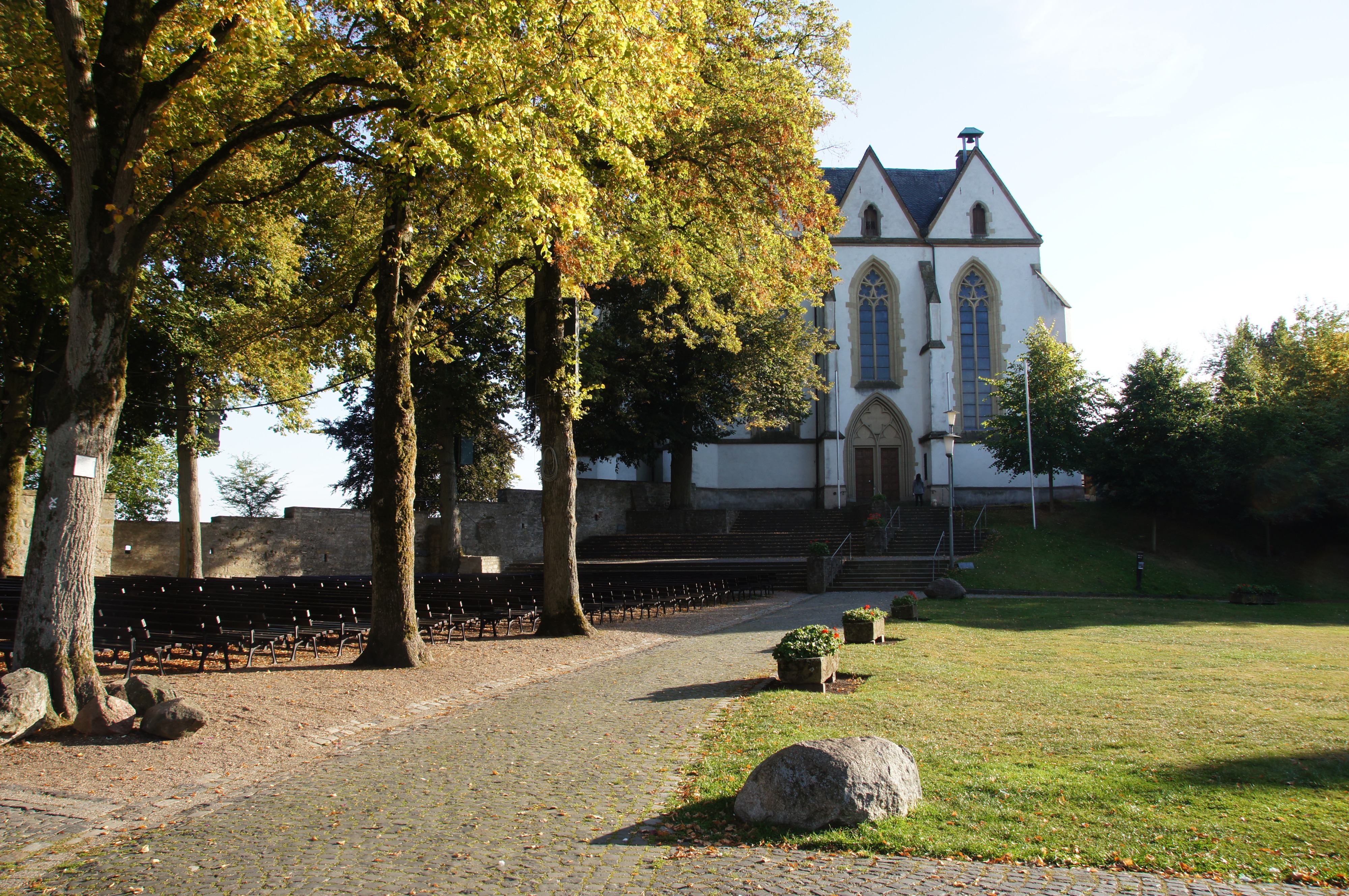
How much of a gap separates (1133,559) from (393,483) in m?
26.3

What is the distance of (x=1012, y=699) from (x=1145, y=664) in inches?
139

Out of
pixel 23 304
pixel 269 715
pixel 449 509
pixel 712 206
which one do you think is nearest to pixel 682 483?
pixel 449 509

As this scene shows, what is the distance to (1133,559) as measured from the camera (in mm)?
29219

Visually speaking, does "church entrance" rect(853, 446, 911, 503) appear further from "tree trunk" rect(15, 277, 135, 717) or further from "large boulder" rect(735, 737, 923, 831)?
"large boulder" rect(735, 737, 923, 831)

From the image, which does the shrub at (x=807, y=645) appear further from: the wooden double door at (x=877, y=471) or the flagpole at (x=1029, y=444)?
the wooden double door at (x=877, y=471)

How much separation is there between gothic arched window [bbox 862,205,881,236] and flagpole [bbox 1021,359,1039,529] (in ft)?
37.1

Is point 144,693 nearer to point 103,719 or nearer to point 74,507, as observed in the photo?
point 103,719

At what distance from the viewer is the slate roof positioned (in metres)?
45.8

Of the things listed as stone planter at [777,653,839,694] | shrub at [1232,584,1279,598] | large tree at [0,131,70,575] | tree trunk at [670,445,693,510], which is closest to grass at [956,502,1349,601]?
shrub at [1232,584,1279,598]

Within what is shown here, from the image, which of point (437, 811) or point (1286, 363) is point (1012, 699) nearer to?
point (437, 811)

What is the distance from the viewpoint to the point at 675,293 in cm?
1692

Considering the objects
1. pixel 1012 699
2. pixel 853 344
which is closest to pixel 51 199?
pixel 1012 699

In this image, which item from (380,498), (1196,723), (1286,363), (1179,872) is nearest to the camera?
(1179,872)

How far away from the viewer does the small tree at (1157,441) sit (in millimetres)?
30688
